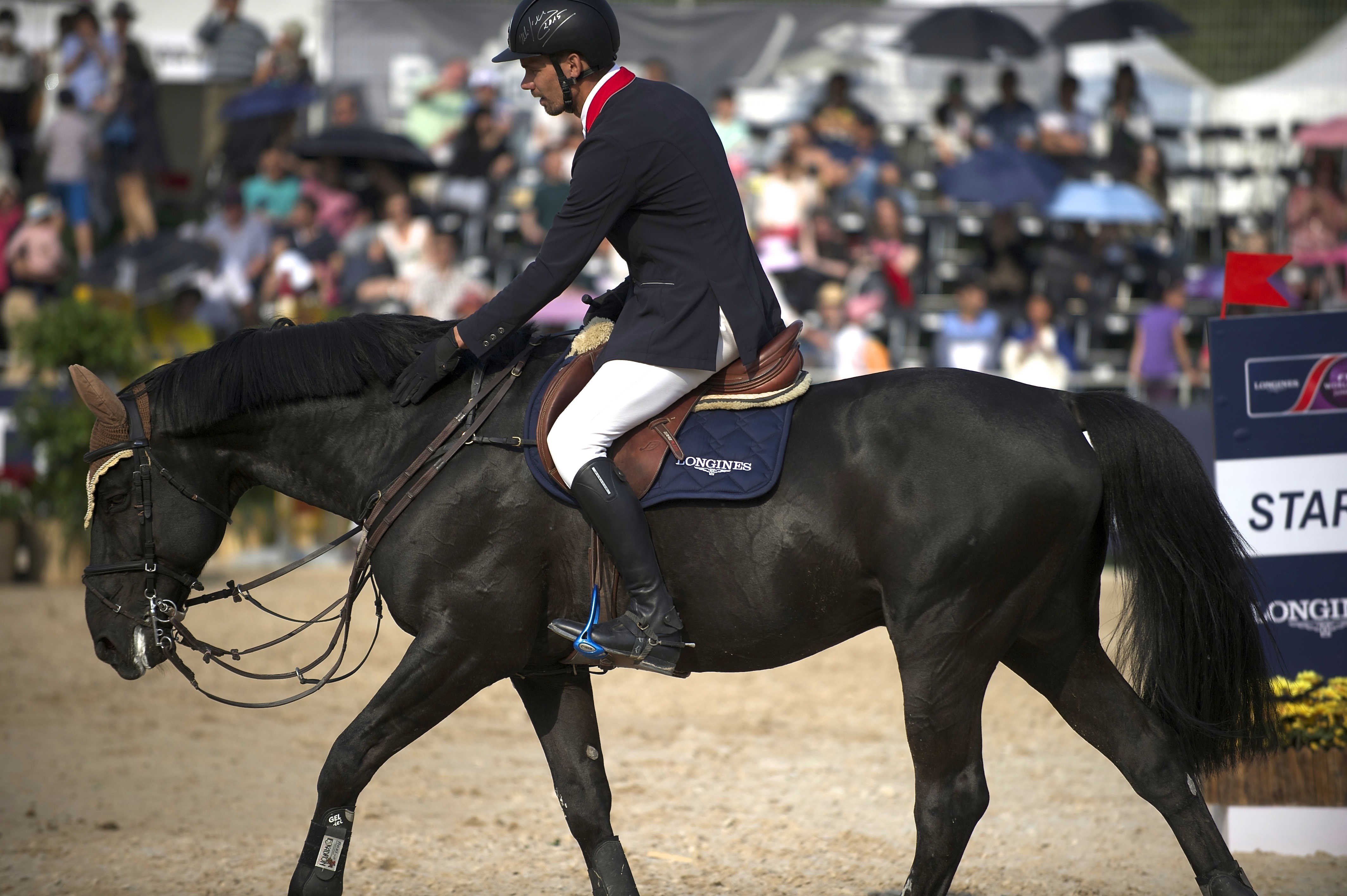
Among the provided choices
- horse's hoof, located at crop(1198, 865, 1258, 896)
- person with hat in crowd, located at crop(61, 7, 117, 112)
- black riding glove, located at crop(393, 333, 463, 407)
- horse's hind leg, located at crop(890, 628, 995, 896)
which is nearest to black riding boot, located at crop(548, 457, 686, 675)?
black riding glove, located at crop(393, 333, 463, 407)

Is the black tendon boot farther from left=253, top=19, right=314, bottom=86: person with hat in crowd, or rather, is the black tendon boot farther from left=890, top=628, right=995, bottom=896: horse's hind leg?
left=253, top=19, right=314, bottom=86: person with hat in crowd

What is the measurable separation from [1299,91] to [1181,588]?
13634 mm

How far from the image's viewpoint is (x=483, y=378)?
407cm

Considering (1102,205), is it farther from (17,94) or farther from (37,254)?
(17,94)

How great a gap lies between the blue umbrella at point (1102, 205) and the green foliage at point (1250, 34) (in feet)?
9.41

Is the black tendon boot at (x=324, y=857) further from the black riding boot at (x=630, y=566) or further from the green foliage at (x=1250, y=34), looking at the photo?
the green foliage at (x=1250, y=34)

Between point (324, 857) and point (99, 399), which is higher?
point (99, 399)

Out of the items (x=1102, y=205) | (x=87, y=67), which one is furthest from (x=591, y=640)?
(x=87, y=67)

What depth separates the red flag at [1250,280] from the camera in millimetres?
5242

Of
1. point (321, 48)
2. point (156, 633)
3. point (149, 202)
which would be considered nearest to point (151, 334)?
point (149, 202)

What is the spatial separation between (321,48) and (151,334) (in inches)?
206

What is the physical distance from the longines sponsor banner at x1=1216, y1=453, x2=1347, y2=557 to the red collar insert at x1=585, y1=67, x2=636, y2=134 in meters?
2.93

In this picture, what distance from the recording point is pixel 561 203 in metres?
12.5

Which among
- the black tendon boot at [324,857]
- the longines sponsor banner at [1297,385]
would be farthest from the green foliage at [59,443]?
the longines sponsor banner at [1297,385]
